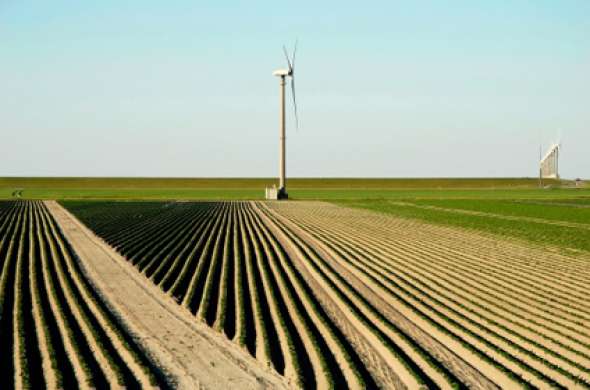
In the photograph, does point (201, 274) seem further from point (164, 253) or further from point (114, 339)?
point (114, 339)

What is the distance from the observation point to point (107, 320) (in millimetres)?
13422

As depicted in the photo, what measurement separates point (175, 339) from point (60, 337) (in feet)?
6.04

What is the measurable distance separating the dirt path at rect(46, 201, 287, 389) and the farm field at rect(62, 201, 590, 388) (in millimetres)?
322

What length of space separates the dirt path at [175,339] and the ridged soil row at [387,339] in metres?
1.85

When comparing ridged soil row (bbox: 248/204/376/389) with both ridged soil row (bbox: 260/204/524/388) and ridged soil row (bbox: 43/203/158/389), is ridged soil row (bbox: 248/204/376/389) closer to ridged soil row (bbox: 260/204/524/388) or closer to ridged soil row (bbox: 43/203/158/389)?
ridged soil row (bbox: 260/204/524/388)

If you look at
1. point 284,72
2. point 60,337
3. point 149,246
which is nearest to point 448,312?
point 60,337

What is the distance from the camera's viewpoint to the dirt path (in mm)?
9828

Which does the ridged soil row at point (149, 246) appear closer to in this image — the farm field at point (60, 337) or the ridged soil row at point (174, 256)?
the ridged soil row at point (174, 256)

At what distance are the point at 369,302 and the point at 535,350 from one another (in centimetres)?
456

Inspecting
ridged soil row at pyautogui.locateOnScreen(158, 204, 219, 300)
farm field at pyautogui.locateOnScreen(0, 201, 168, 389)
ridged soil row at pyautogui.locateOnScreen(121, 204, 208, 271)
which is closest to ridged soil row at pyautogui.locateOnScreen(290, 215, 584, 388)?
ridged soil row at pyautogui.locateOnScreen(158, 204, 219, 300)

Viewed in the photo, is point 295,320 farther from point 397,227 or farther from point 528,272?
point 397,227

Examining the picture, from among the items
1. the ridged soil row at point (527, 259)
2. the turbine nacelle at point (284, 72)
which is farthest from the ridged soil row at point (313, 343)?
the turbine nacelle at point (284, 72)

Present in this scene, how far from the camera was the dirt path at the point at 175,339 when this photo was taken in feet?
32.2

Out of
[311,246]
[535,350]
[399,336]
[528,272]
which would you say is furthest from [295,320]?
[311,246]
